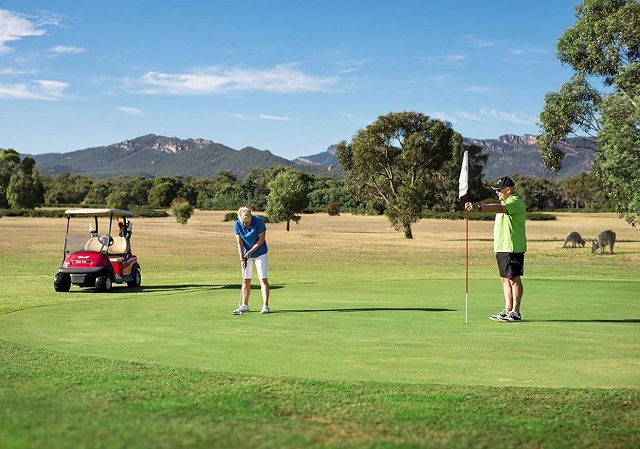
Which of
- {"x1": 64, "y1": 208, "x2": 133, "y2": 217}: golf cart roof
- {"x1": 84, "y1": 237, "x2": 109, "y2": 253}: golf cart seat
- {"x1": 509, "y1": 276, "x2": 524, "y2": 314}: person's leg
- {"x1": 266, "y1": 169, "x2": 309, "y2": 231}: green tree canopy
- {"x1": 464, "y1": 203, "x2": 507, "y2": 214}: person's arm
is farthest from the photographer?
{"x1": 266, "y1": 169, "x2": 309, "y2": 231}: green tree canopy

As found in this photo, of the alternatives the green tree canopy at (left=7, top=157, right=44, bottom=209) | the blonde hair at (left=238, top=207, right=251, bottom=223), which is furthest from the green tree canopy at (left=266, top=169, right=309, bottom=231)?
the green tree canopy at (left=7, top=157, right=44, bottom=209)

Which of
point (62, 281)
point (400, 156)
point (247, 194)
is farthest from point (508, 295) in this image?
point (247, 194)

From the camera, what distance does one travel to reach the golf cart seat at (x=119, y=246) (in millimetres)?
22469

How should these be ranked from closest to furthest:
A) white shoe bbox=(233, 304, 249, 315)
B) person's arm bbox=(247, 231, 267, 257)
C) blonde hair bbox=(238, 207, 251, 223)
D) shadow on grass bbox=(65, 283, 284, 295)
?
white shoe bbox=(233, 304, 249, 315)
blonde hair bbox=(238, 207, 251, 223)
person's arm bbox=(247, 231, 267, 257)
shadow on grass bbox=(65, 283, 284, 295)

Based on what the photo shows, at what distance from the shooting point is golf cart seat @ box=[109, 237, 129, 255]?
22.5 metres

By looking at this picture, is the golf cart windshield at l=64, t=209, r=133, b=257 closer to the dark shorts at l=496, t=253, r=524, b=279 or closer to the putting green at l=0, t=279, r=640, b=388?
the putting green at l=0, t=279, r=640, b=388

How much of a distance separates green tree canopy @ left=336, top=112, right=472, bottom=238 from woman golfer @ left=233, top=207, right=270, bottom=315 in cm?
4848

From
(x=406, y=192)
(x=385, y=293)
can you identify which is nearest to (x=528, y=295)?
(x=385, y=293)

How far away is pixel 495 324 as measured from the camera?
13.1 metres

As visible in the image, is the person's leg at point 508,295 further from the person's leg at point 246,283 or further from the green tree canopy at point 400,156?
the green tree canopy at point 400,156

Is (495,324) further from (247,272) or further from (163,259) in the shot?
(163,259)

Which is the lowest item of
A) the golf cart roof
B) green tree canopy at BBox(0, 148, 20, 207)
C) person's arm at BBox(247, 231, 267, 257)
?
person's arm at BBox(247, 231, 267, 257)

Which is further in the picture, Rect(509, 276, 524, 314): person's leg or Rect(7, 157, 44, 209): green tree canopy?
Rect(7, 157, 44, 209): green tree canopy

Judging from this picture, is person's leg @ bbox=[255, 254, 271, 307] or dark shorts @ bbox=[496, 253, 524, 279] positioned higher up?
dark shorts @ bbox=[496, 253, 524, 279]
